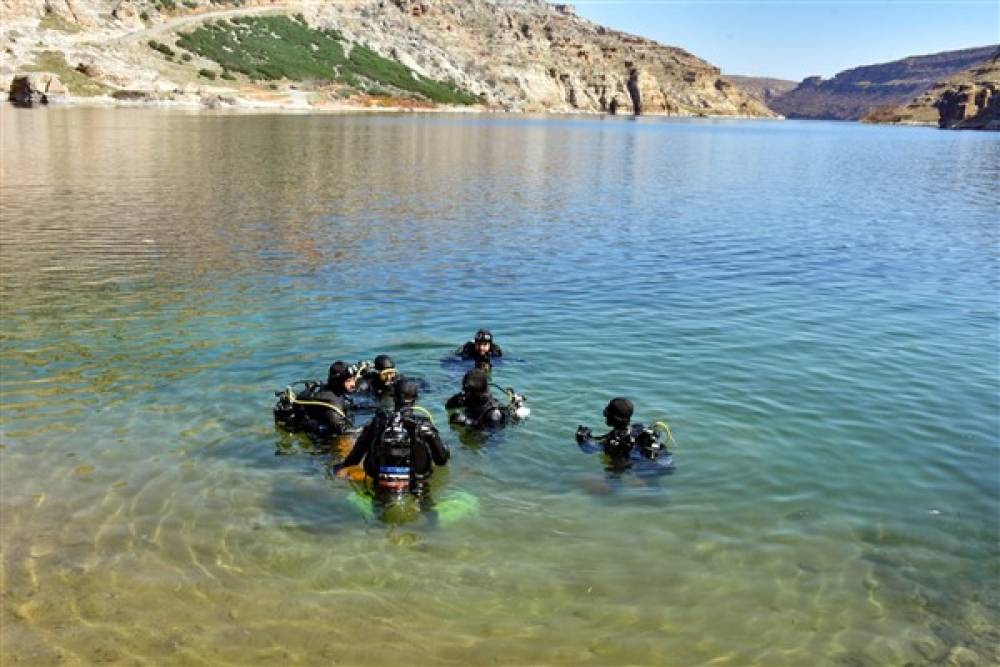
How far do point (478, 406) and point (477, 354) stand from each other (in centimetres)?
229

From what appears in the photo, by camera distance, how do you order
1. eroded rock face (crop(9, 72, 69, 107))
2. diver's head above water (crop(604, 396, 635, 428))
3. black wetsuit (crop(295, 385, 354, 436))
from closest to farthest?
diver's head above water (crop(604, 396, 635, 428)) < black wetsuit (crop(295, 385, 354, 436)) < eroded rock face (crop(9, 72, 69, 107))

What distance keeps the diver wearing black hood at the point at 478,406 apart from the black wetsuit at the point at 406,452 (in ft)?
5.00

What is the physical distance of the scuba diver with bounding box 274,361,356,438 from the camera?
1049 cm

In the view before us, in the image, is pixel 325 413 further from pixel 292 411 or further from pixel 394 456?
pixel 394 456

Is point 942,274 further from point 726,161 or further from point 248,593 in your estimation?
point 726,161

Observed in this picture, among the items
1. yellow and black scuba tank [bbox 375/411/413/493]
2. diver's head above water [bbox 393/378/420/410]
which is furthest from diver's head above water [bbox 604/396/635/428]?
yellow and black scuba tank [bbox 375/411/413/493]

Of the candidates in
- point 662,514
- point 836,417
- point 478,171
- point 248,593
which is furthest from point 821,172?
point 248,593

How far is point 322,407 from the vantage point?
1050 centimetres

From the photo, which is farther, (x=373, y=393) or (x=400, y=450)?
(x=373, y=393)

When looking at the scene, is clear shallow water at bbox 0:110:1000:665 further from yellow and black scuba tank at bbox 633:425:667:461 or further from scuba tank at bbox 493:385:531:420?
yellow and black scuba tank at bbox 633:425:667:461

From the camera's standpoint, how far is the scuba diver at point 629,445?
33.5 feet

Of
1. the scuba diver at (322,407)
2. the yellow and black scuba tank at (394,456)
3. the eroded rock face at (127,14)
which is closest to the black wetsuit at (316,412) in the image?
the scuba diver at (322,407)

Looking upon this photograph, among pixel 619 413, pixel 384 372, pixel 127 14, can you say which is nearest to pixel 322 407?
pixel 384 372

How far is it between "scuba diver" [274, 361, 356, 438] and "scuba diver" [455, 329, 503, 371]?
2.54m
